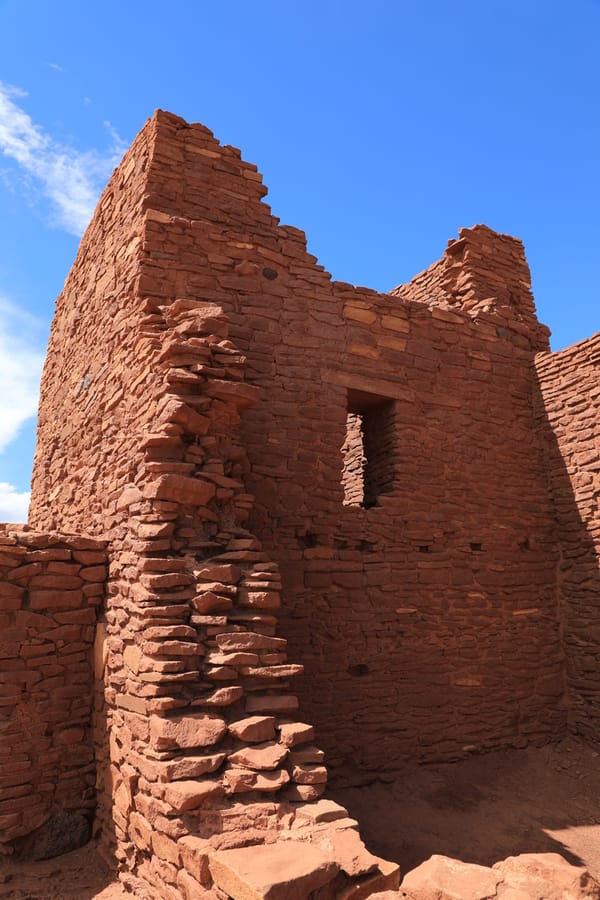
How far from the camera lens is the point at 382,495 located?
22.8 feet

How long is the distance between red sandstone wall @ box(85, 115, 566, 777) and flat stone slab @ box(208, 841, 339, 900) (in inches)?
113

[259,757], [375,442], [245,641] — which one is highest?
[375,442]

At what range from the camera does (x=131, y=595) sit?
15.4 feet

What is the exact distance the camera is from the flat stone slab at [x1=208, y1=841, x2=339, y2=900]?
282 cm

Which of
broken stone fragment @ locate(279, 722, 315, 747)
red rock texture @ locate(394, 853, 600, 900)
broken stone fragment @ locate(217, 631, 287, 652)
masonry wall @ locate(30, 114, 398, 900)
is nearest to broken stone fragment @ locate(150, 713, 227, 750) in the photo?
masonry wall @ locate(30, 114, 398, 900)

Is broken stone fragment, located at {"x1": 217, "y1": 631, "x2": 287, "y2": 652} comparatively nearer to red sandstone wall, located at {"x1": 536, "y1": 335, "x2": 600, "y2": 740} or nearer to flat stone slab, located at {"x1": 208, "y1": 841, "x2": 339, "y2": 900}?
flat stone slab, located at {"x1": 208, "y1": 841, "x2": 339, "y2": 900}

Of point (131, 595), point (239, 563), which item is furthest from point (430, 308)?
point (131, 595)

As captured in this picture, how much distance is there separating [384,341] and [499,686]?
4.18 metres

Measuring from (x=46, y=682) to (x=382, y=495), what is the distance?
3722mm

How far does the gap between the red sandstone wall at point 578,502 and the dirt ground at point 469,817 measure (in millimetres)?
804

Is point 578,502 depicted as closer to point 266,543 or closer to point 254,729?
point 266,543

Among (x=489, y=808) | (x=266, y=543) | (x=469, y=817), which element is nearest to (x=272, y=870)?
(x=266, y=543)

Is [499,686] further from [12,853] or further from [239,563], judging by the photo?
[12,853]

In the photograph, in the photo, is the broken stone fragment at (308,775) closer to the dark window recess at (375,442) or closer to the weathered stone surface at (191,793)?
the weathered stone surface at (191,793)
